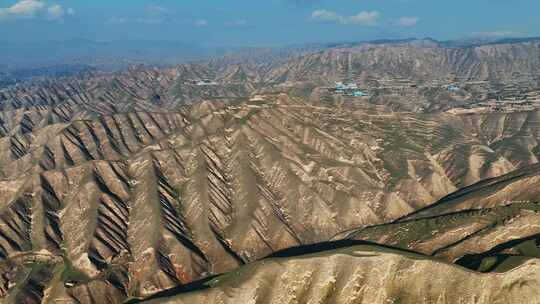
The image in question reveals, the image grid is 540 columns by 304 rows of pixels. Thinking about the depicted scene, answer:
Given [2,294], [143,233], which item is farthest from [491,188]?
[2,294]

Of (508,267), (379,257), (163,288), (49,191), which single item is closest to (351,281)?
(379,257)

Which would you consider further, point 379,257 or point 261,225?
point 261,225

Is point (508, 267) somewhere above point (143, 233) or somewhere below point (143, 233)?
above

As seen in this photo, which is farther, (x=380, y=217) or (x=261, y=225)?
(x=380, y=217)

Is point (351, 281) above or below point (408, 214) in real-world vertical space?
above

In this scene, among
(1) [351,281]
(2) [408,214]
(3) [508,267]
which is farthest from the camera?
(2) [408,214]

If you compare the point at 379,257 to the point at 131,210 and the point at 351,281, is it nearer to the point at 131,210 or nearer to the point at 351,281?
the point at 351,281

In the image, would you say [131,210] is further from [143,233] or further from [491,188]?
[491,188]

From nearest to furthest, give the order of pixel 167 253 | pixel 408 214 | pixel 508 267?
pixel 508 267 < pixel 167 253 < pixel 408 214

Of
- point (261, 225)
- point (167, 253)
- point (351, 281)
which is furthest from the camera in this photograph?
point (261, 225)
